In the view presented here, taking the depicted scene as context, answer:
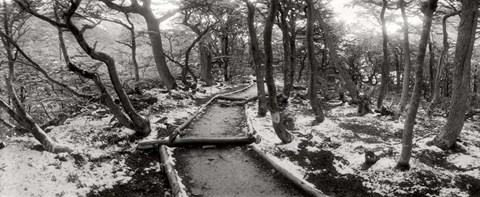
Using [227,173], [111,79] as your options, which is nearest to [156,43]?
[111,79]

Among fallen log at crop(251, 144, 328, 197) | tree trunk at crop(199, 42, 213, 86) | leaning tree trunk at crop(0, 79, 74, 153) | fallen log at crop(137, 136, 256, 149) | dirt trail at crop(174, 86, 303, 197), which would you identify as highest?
tree trunk at crop(199, 42, 213, 86)

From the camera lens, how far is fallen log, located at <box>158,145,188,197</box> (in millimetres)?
5586

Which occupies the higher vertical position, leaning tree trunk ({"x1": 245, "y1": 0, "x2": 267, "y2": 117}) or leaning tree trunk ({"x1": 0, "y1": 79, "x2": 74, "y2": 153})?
leaning tree trunk ({"x1": 245, "y1": 0, "x2": 267, "y2": 117})

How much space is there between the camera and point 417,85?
631 cm

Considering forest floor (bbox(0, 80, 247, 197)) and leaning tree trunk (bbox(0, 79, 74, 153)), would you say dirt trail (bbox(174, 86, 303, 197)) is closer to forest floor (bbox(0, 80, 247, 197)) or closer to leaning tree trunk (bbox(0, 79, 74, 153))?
forest floor (bbox(0, 80, 247, 197))

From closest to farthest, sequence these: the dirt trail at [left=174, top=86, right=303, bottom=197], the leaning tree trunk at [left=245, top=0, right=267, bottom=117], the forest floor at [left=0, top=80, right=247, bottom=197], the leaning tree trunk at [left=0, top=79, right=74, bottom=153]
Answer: the forest floor at [left=0, top=80, right=247, bottom=197] → the dirt trail at [left=174, top=86, right=303, bottom=197] → the leaning tree trunk at [left=0, top=79, right=74, bottom=153] → the leaning tree trunk at [left=245, top=0, right=267, bottom=117]

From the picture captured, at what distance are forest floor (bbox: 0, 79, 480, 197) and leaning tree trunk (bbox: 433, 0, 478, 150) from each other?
454mm

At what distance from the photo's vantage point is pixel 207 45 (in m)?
21.6

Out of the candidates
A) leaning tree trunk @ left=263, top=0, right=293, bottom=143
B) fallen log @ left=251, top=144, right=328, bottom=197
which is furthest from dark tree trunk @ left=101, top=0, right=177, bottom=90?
fallen log @ left=251, top=144, right=328, bottom=197

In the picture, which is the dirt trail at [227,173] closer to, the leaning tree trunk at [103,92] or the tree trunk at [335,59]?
the leaning tree trunk at [103,92]

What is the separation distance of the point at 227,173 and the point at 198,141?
188 centimetres

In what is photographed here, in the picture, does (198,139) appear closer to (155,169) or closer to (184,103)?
(155,169)

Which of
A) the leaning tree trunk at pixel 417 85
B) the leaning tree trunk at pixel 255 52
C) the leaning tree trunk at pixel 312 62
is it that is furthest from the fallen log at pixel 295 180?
the leaning tree trunk at pixel 312 62

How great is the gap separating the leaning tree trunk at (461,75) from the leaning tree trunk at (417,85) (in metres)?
1.97
